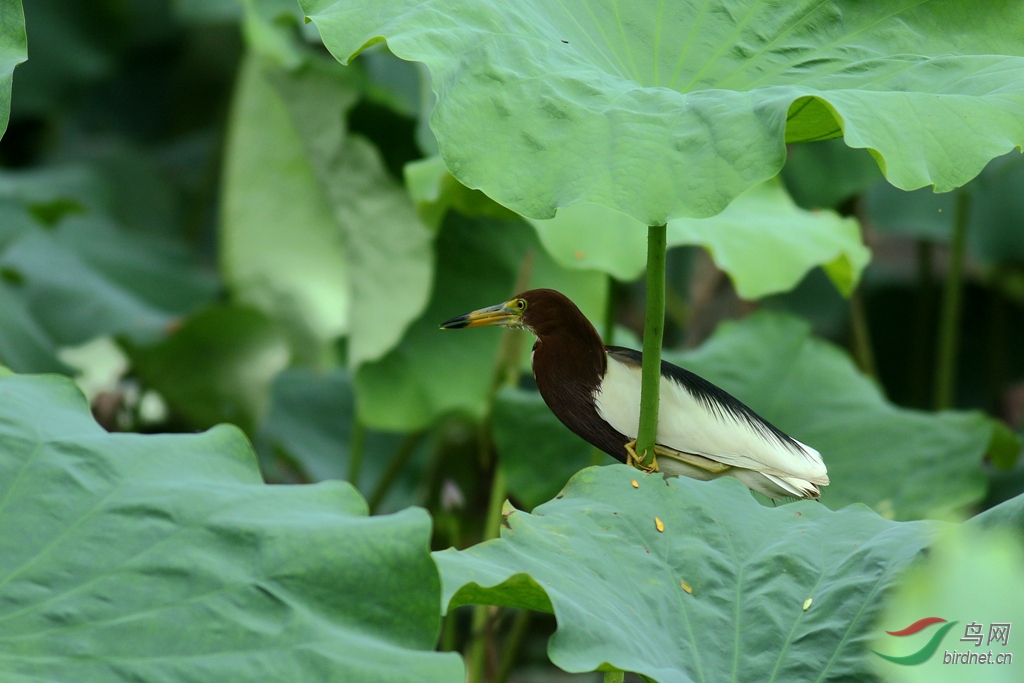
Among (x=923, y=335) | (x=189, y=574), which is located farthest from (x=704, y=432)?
(x=923, y=335)

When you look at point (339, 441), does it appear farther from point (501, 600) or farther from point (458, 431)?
point (501, 600)

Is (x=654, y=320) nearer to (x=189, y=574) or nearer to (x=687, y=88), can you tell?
(x=687, y=88)

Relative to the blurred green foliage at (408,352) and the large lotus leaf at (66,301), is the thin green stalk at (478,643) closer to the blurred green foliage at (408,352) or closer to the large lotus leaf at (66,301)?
the blurred green foliage at (408,352)

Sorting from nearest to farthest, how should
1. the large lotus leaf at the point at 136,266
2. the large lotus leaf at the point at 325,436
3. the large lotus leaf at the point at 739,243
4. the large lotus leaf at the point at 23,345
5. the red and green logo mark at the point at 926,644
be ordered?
1. the red and green logo mark at the point at 926,644
2. the large lotus leaf at the point at 739,243
3. the large lotus leaf at the point at 23,345
4. the large lotus leaf at the point at 325,436
5. the large lotus leaf at the point at 136,266

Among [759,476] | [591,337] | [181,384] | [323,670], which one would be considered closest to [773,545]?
[759,476]

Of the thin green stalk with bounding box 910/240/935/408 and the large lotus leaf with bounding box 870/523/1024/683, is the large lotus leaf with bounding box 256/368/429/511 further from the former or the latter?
the large lotus leaf with bounding box 870/523/1024/683

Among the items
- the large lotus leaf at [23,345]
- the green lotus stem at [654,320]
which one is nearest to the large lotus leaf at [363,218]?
the large lotus leaf at [23,345]
